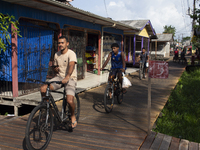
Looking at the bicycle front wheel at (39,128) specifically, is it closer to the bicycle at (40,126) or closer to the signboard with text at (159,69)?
the bicycle at (40,126)

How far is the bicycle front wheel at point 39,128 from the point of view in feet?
10.6

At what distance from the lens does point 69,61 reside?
4.16 metres

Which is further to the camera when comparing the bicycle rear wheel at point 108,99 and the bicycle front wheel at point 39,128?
the bicycle rear wheel at point 108,99

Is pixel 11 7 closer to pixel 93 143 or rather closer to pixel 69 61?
pixel 69 61

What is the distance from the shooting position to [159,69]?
14.2 ft

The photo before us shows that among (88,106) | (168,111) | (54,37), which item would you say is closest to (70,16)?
(54,37)

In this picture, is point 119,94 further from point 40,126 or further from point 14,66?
point 40,126

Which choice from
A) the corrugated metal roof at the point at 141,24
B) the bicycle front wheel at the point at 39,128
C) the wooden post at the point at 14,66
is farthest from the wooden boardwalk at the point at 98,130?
the corrugated metal roof at the point at 141,24

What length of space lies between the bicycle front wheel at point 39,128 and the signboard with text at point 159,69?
2130 mm

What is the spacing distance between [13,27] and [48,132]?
3761mm

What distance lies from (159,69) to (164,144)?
4.61 ft

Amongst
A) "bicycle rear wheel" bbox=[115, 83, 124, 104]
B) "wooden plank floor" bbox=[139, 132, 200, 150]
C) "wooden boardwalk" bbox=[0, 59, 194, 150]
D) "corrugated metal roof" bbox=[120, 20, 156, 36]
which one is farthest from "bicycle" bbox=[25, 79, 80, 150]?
"corrugated metal roof" bbox=[120, 20, 156, 36]

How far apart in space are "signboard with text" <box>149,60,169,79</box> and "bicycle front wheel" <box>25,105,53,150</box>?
213 cm

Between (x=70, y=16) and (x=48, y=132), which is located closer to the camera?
(x=48, y=132)
